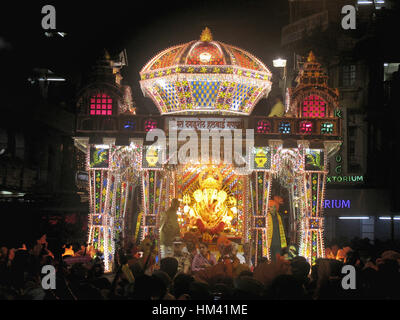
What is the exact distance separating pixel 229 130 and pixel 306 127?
2.20 metres

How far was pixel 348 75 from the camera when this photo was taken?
2569 cm

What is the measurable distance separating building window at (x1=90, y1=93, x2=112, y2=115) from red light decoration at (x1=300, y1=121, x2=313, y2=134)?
545 centimetres

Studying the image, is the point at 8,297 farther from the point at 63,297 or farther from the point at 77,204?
the point at 77,204

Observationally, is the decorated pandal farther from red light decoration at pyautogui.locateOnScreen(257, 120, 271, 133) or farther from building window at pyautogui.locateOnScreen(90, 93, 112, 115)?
building window at pyautogui.locateOnScreen(90, 93, 112, 115)

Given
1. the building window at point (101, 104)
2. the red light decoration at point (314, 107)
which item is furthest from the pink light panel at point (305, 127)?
the building window at point (101, 104)

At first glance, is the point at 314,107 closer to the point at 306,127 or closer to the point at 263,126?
the point at 306,127

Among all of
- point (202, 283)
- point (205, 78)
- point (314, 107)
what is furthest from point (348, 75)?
point (202, 283)

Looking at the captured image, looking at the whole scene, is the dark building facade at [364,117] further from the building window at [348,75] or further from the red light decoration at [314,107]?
the red light decoration at [314,107]

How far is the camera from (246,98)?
16.9 m

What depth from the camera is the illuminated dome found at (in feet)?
52.9

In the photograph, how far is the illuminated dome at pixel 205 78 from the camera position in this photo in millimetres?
16125

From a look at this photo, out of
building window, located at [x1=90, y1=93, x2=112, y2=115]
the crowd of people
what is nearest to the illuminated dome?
building window, located at [x1=90, y1=93, x2=112, y2=115]

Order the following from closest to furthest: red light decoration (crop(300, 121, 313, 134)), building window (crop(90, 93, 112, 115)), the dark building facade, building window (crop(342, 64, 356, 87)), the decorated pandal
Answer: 1. the decorated pandal
2. red light decoration (crop(300, 121, 313, 134))
3. building window (crop(90, 93, 112, 115))
4. the dark building facade
5. building window (crop(342, 64, 356, 87))
